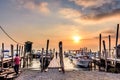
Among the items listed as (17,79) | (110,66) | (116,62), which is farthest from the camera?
(110,66)

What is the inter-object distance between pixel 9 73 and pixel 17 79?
10.7 ft

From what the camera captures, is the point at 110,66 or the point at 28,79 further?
the point at 110,66

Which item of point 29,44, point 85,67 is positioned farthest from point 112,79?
point 29,44

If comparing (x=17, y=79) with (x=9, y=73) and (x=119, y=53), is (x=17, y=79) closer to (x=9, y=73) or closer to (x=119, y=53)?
(x=9, y=73)

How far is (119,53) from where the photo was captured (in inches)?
2151

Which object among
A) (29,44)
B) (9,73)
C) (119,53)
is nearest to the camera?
(9,73)

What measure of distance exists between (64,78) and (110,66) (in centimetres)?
1804

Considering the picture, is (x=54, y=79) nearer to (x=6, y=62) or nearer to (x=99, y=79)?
(x=99, y=79)

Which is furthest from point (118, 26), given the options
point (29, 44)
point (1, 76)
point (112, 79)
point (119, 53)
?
point (29, 44)

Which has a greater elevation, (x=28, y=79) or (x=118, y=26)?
(x=118, y=26)

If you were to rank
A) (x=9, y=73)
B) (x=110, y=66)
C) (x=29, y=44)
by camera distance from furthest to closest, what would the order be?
(x=29, y=44)
(x=110, y=66)
(x=9, y=73)

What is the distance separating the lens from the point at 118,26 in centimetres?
4238

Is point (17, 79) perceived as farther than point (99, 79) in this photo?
Yes

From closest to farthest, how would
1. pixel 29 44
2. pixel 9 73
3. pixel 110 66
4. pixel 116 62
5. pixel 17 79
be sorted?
pixel 17 79, pixel 9 73, pixel 116 62, pixel 110 66, pixel 29 44
